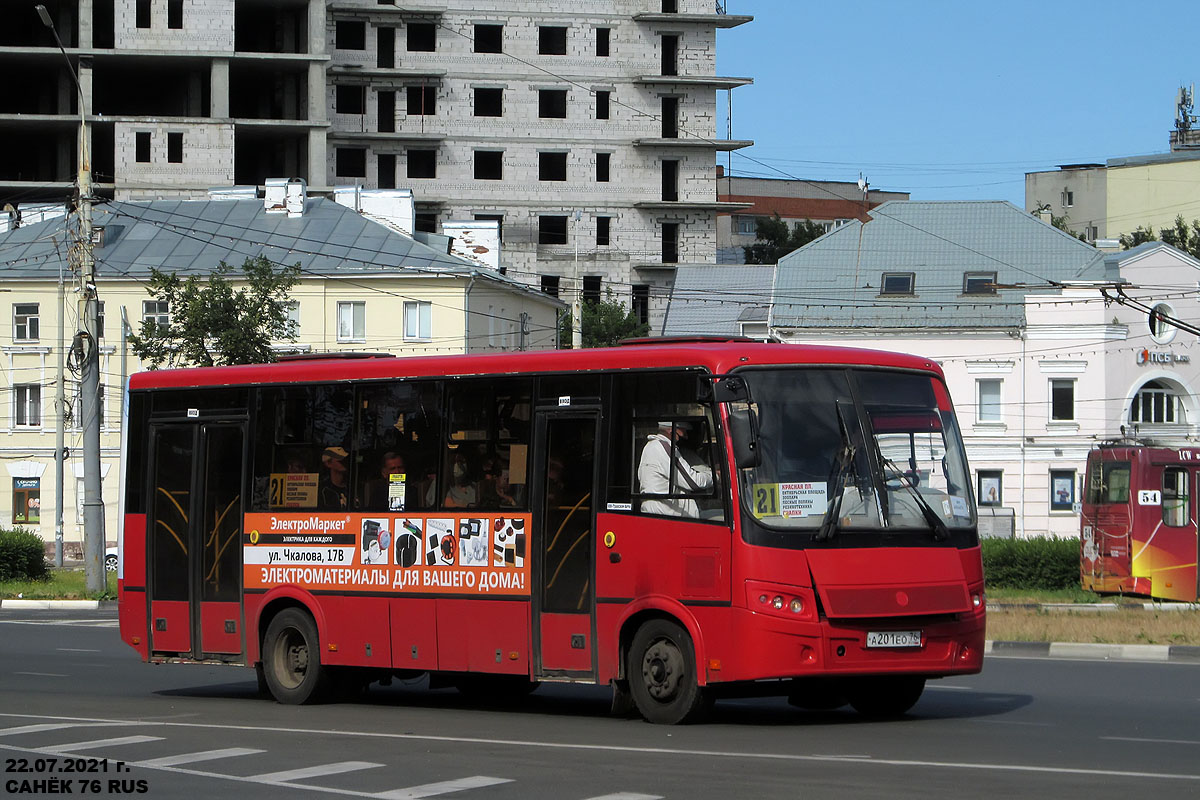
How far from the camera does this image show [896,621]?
12547mm

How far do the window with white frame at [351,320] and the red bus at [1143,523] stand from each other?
30.8 m

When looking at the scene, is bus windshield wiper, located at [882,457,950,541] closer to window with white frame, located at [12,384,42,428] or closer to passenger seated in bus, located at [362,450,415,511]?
passenger seated in bus, located at [362,450,415,511]

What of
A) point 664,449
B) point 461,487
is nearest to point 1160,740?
point 664,449

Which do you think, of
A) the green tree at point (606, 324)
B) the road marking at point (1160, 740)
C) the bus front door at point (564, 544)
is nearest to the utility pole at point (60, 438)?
the green tree at point (606, 324)

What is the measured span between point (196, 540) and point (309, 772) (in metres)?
6.33

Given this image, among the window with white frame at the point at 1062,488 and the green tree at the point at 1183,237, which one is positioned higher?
the green tree at the point at 1183,237

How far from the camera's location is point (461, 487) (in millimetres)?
14539

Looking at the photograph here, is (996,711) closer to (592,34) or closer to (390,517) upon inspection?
(390,517)

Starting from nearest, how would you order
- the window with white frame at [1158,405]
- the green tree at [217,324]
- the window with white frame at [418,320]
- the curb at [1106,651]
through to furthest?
1. the curb at [1106,651]
2. the green tree at [217,324]
3. the window with white frame at [1158,405]
4. the window with white frame at [418,320]

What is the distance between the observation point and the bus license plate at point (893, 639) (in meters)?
12.4

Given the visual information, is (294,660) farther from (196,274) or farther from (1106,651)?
(196,274)

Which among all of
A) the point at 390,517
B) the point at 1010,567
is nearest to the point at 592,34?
the point at 1010,567

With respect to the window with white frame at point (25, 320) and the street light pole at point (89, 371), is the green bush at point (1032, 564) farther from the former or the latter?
the window with white frame at point (25, 320)

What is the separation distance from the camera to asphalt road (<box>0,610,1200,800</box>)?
9.90m
